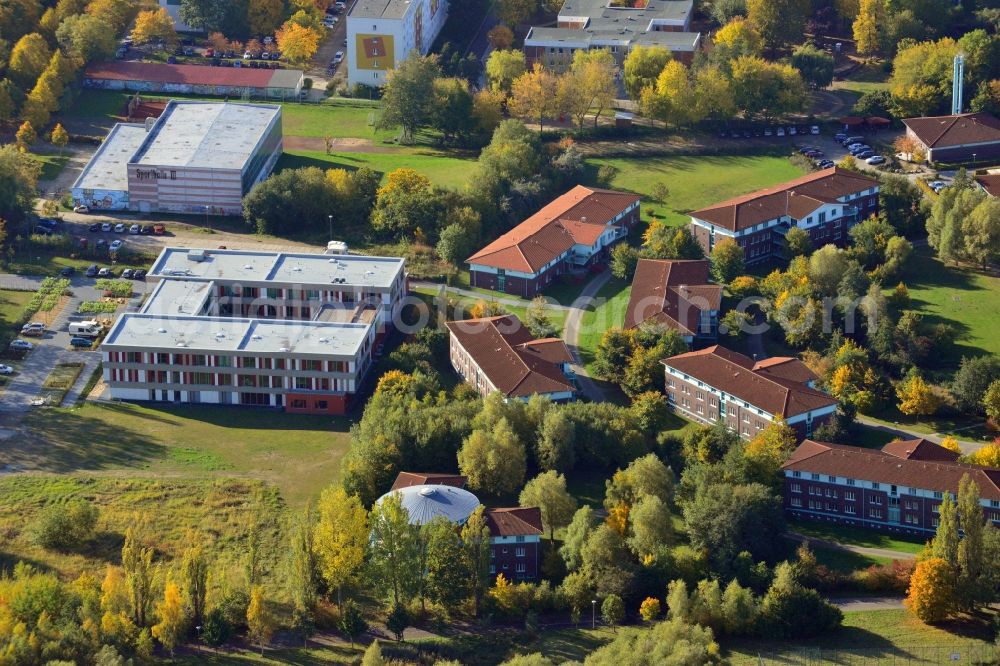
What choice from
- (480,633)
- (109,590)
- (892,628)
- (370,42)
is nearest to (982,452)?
(892,628)

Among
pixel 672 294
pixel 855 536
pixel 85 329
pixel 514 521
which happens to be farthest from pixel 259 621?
pixel 672 294

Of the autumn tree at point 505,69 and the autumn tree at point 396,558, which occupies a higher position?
the autumn tree at point 505,69

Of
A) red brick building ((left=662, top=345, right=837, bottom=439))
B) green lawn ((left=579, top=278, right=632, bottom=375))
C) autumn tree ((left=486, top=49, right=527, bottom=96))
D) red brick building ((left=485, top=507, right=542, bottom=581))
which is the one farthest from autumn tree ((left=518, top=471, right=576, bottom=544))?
autumn tree ((left=486, top=49, right=527, bottom=96))

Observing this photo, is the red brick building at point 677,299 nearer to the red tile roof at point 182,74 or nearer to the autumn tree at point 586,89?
the autumn tree at point 586,89

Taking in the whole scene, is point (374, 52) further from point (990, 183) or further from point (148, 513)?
point (148, 513)

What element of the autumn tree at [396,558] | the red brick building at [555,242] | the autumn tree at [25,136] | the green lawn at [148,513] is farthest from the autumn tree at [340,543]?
the autumn tree at [25,136]

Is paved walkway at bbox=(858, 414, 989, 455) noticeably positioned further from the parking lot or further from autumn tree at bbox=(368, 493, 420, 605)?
the parking lot
